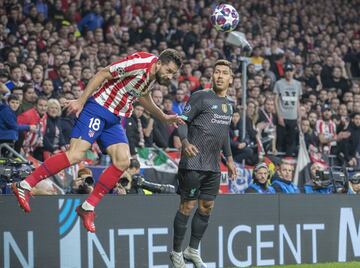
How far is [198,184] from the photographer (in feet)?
35.9

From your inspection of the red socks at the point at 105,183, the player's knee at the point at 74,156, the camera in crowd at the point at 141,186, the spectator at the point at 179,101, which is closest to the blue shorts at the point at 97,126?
the player's knee at the point at 74,156

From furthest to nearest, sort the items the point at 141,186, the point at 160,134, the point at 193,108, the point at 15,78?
the point at 160,134 → the point at 15,78 → the point at 141,186 → the point at 193,108

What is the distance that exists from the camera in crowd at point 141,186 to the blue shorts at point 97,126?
1920 millimetres

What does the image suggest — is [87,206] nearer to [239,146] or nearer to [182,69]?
[239,146]

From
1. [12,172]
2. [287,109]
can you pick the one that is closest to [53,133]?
[12,172]

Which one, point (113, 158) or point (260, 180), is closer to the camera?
point (113, 158)

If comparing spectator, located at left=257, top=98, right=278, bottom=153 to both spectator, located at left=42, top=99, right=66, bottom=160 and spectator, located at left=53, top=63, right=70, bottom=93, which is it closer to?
spectator, located at left=53, top=63, right=70, bottom=93

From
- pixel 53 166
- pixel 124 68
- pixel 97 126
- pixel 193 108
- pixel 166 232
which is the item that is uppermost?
pixel 124 68

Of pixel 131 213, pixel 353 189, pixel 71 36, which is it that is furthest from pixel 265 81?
pixel 131 213

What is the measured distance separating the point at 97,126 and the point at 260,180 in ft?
13.3

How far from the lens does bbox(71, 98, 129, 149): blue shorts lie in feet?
34.4

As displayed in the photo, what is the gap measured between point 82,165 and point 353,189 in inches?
163

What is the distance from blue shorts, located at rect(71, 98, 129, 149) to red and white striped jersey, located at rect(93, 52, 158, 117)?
71mm

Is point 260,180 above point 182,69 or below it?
below
